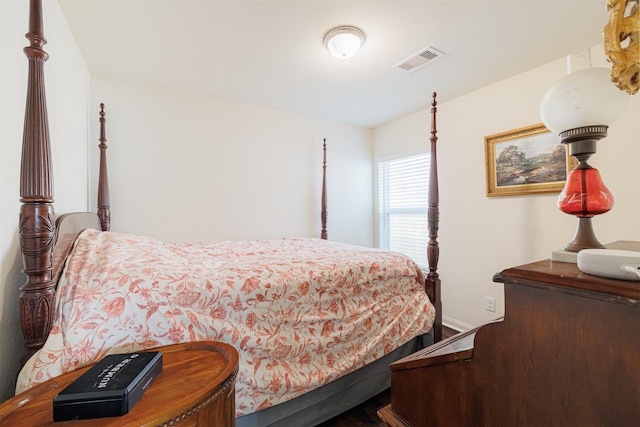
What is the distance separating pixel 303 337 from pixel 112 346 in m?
0.77

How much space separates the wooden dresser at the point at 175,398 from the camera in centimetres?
61

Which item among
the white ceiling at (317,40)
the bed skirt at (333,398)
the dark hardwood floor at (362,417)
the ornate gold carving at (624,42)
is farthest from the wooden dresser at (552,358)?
the white ceiling at (317,40)

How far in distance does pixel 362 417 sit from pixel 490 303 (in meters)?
1.64

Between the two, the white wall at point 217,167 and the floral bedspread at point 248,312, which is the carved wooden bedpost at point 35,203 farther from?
the white wall at point 217,167

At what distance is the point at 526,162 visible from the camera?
223 cm

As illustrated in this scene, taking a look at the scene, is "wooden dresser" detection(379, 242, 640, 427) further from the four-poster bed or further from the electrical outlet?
the electrical outlet

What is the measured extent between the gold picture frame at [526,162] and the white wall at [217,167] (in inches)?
66.0

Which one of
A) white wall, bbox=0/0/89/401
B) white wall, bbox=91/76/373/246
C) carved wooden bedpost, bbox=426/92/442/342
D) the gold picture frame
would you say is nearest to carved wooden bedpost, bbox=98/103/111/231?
white wall, bbox=91/76/373/246

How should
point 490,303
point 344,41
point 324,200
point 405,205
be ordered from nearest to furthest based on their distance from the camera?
point 344,41
point 490,303
point 324,200
point 405,205

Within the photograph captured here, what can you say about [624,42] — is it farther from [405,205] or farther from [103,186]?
[405,205]

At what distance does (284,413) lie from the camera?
1255 mm

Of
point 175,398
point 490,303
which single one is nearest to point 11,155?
point 175,398

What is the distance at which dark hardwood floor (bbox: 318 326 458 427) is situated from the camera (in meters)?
1.48

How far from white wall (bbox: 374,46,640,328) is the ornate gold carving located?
6.29 feet
